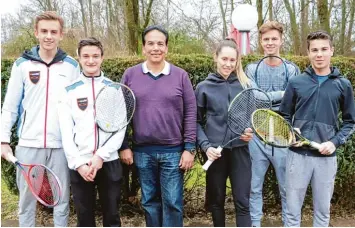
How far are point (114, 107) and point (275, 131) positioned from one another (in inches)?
51.6

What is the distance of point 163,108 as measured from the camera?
11.3 ft

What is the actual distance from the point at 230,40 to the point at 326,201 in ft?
5.10

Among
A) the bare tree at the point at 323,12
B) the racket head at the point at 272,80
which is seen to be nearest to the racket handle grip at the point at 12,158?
the racket head at the point at 272,80

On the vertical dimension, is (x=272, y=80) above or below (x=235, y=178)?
above

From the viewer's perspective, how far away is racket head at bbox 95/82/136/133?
3.39 m

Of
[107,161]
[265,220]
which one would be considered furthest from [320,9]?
[107,161]

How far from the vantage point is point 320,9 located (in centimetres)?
1134

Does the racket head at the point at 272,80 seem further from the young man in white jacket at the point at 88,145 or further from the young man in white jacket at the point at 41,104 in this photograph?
the young man in white jacket at the point at 41,104

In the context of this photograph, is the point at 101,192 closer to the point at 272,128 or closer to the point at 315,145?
the point at 272,128

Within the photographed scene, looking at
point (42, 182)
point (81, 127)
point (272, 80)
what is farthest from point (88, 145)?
point (272, 80)

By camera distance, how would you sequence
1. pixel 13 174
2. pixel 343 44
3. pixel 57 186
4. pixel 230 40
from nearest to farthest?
1. pixel 57 186
2. pixel 230 40
3. pixel 13 174
4. pixel 343 44

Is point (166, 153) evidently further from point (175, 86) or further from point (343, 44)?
point (343, 44)

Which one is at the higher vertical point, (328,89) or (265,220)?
(328,89)

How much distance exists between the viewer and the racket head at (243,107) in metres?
3.43
